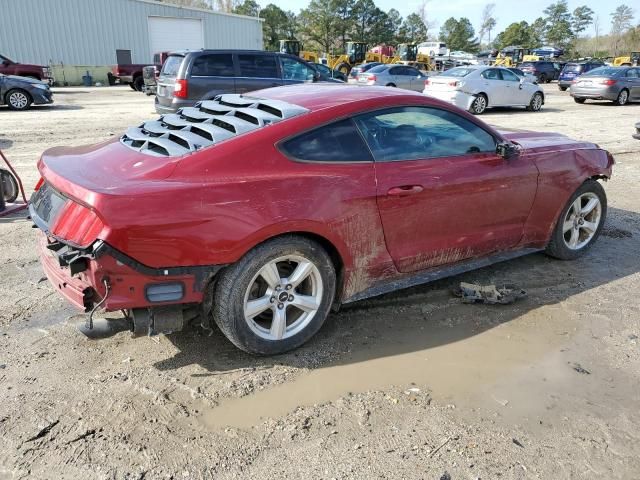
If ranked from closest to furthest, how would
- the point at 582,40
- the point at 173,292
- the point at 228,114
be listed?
the point at 173,292
the point at 228,114
the point at 582,40

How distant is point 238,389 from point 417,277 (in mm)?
1526

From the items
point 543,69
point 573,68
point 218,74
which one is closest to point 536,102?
point 218,74

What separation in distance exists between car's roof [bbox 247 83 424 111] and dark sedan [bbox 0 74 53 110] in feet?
48.0

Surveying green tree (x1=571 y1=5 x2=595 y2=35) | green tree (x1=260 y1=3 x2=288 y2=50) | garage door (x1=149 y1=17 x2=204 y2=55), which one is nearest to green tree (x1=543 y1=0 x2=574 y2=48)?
green tree (x1=571 y1=5 x2=595 y2=35)

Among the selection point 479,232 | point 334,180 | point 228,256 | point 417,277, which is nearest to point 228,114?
point 334,180

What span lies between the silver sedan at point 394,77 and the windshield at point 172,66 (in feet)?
30.4

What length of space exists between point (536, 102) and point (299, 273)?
17790 mm

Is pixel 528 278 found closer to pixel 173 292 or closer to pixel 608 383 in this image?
pixel 608 383

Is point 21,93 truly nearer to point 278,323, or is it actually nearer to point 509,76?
point 509,76

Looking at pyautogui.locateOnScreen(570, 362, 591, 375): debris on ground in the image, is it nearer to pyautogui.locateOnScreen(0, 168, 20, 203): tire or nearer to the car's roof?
the car's roof

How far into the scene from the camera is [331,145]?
11.1 feet

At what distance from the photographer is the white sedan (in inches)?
655

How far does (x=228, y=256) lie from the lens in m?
2.94

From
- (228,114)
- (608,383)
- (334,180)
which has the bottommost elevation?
(608,383)
